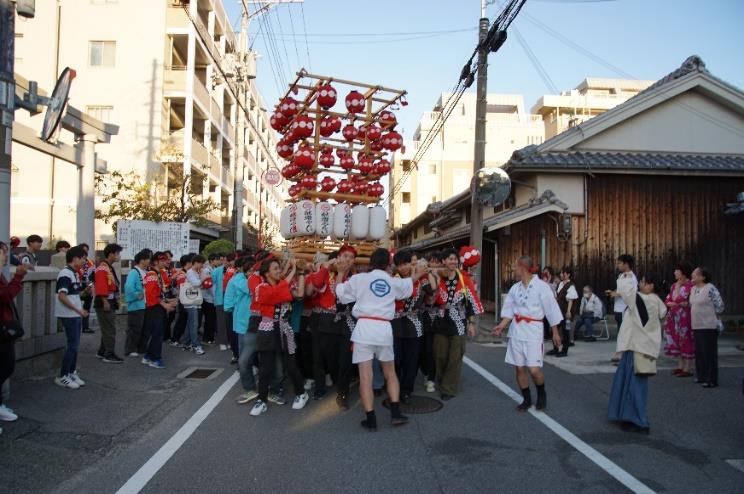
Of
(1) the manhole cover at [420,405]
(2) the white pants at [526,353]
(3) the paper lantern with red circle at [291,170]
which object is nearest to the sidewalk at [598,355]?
(2) the white pants at [526,353]

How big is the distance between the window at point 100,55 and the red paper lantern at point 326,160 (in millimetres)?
20890

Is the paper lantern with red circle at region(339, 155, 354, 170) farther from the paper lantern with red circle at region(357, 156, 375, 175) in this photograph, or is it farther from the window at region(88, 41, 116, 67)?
the window at region(88, 41, 116, 67)

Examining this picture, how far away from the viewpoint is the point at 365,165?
373 inches

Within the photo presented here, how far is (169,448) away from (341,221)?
15.0 feet

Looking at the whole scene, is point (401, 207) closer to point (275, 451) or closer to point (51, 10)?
point (51, 10)

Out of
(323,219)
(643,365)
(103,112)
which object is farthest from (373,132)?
(103,112)

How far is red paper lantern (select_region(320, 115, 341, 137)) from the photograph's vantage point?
30.7 ft

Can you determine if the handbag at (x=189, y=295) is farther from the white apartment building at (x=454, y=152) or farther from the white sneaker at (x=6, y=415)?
the white apartment building at (x=454, y=152)

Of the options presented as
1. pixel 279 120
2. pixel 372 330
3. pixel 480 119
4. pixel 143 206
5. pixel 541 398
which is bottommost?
pixel 541 398

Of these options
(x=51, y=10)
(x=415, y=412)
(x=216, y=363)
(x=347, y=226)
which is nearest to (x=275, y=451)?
(x=415, y=412)

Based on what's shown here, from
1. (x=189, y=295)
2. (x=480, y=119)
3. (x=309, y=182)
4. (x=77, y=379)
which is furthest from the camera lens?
(x=480, y=119)

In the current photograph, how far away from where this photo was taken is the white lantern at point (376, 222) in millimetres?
9203

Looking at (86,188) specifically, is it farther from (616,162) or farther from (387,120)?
(616,162)

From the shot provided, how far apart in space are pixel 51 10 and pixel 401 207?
27.5 metres
